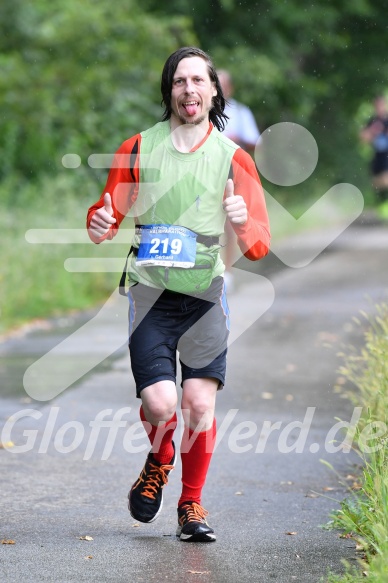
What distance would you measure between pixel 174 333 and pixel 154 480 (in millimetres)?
619

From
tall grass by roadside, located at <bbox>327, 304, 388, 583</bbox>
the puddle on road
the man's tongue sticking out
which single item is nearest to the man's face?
the man's tongue sticking out

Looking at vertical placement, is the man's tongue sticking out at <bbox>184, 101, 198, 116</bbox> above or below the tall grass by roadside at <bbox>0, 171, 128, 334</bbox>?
below

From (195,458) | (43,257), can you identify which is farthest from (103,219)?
(43,257)

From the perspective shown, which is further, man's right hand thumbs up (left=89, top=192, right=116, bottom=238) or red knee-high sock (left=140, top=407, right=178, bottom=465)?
red knee-high sock (left=140, top=407, right=178, bottom=465)

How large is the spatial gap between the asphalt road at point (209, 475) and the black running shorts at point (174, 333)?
0.70 metres

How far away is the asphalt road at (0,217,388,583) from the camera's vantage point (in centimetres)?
503

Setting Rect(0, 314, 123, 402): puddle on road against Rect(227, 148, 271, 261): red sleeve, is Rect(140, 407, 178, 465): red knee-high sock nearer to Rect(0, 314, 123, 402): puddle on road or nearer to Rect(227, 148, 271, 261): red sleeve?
Rect(227, 148, 271, 261): red sleeve

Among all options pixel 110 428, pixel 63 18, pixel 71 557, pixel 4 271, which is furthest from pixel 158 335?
pixel 63 18

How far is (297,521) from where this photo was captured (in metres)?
5.80

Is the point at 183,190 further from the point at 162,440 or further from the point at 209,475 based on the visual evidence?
the point at 209,475

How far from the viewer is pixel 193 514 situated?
17.8 feet

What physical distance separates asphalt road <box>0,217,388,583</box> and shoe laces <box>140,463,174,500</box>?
0.61ft

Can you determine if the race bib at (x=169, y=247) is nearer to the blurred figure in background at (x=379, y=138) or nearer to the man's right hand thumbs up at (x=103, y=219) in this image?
the man's right hand thumbs up at (x=103, y=219)

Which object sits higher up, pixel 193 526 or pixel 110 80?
pixel 110 80
